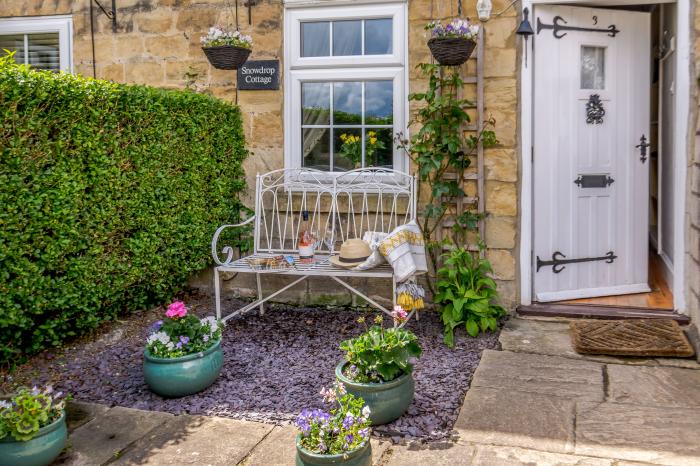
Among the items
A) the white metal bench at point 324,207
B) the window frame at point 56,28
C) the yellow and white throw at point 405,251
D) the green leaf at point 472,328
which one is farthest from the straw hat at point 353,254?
the window frame at point 56,28

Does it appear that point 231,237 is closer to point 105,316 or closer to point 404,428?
point 105,316

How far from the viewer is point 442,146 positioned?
16.0 feet

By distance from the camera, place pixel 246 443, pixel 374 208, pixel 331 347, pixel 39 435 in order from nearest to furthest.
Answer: pixel 39 435 → pixel 246 443 → pixel 331 347 → pixel 374 208

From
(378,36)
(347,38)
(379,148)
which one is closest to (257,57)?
(347,38)

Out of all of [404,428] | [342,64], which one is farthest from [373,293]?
[404,428]

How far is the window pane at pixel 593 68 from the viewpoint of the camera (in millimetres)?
5070

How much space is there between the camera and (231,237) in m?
5.54

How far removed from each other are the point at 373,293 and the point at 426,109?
4.79 feet

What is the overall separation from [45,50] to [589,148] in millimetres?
4676

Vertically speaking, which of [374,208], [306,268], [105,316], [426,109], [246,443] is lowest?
[246,443]

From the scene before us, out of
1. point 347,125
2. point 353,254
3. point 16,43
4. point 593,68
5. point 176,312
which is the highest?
point 16,43

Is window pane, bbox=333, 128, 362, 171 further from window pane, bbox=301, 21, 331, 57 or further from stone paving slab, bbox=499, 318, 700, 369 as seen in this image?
stone paving slab, bbox=499, 318, 700, 369

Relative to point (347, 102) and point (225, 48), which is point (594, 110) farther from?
point (225, 48)

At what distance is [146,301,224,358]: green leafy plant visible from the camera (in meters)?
3.56
